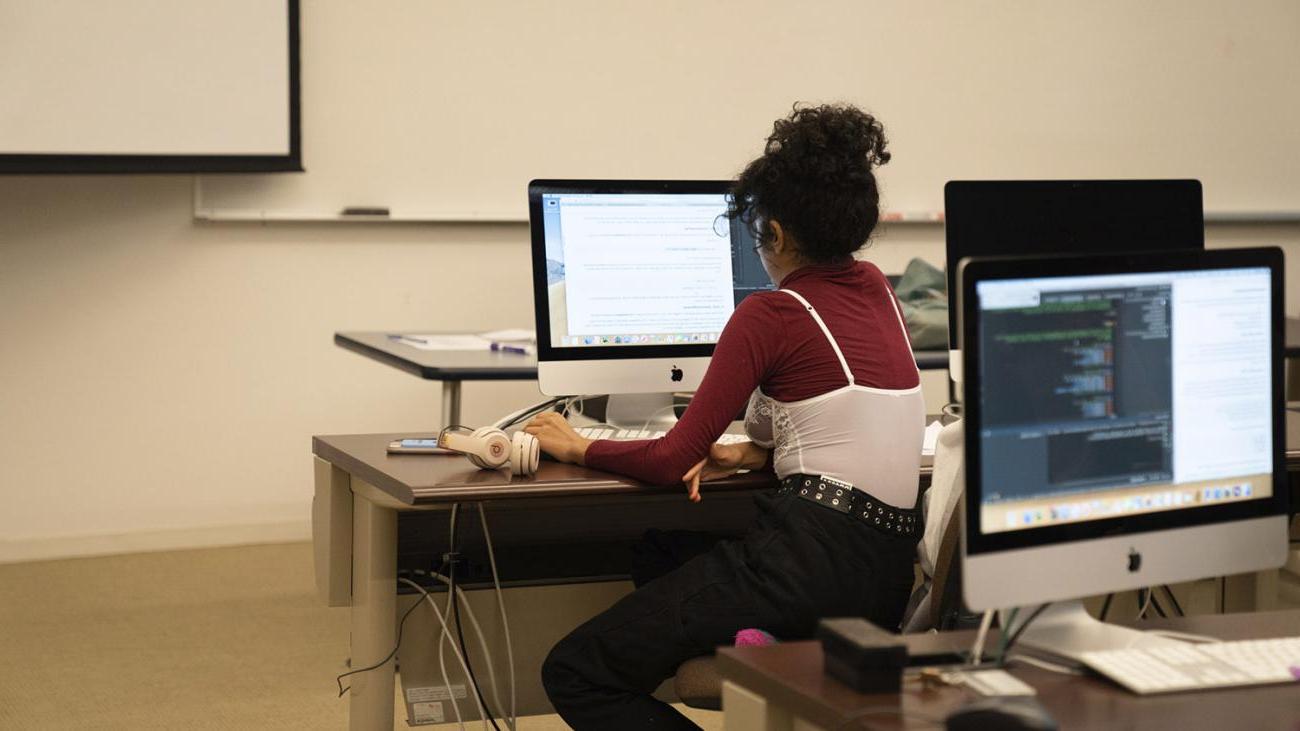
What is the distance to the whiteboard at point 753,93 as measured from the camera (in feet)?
15.3

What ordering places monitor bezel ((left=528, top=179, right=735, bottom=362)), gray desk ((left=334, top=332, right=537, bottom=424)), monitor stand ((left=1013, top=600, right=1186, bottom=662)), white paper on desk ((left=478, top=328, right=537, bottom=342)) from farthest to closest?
white paper on desk ((left=478, top=328, right=537, bottom=342)) < gray desk ((left=334, top=332, right=537, bottom=424)) < monitor bezel ((left=528, top=179, right=735, bottom=362)) < monitor stand ((left=1013, top=600, right=1186, bottom=662))

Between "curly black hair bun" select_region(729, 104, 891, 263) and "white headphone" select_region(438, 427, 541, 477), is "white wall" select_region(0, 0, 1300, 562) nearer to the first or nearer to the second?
"white headphone" select_region(438, 427, 541, 477)

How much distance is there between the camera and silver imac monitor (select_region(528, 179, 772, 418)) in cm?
263

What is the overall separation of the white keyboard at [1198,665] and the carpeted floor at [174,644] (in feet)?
6.01

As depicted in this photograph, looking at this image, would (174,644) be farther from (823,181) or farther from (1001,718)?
(1001,718)

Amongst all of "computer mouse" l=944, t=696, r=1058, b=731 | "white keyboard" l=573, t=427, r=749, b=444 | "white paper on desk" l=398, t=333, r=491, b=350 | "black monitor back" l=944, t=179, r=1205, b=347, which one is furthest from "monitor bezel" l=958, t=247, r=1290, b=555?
"white paper on desk" l=398, t=333, r=491, b=350

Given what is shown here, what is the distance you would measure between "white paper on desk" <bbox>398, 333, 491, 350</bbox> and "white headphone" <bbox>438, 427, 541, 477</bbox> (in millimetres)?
1570

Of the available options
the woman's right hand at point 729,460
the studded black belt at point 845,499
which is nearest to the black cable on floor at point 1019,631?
the studded black belt at point 845,499

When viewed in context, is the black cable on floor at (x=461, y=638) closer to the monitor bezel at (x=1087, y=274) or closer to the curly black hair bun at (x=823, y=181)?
the curly black hair bun at (x=823, y=181)

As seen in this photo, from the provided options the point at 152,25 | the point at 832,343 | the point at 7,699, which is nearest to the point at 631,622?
the point at 832,343

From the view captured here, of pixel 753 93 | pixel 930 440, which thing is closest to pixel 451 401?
pixel 930 440

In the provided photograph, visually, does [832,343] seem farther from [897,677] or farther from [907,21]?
[907,21]

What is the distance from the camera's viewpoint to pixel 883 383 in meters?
2.11

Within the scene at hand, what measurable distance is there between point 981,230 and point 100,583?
2912 mm
